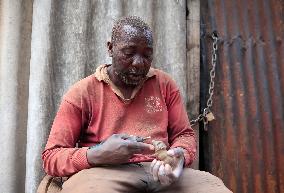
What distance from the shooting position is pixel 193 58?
3605 mm

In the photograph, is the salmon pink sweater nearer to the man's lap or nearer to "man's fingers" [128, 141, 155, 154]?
the man's lap

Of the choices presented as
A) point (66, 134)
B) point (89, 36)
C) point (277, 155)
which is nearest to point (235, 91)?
point (277, 155)

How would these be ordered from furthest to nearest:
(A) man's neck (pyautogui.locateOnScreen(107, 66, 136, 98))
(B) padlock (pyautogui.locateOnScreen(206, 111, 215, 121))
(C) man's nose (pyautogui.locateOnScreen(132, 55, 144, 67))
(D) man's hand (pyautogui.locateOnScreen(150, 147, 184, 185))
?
(B) padlock (pyautogui.locateOnScreen(206, 111, 215, 121))
(A) man's neck (pyautogui.locateOnScreen(107, 66, 136, 98))
(C) man's nose (pyautogui.locateOnScreen(132, 55, 144, 67))
(D) man's hand (pyautogui.locateOnScreen(150, 147, 184, 185))

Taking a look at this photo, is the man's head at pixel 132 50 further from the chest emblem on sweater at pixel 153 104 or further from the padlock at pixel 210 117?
the padlock at pixel 210 117

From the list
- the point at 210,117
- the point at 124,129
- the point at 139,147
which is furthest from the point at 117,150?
the point at 210,117

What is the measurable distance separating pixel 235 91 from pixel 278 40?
1.92 feet

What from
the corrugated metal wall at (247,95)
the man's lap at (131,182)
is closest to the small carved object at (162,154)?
the man's lap at (131,182)

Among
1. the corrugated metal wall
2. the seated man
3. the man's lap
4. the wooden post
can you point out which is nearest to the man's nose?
the seated man

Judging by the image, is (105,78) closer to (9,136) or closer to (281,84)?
(9,136)

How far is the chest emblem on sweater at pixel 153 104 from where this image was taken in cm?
280

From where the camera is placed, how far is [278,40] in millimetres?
3756

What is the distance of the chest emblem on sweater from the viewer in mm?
2800

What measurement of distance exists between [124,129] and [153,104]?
0.84 feet

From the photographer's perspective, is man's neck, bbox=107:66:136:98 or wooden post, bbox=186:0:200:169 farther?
wooden post, bbox=186:0:200:169
